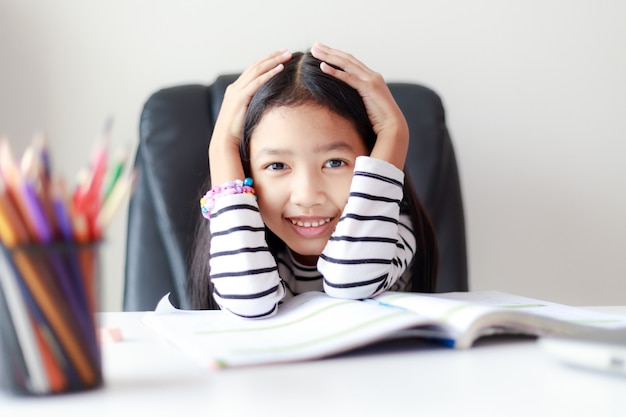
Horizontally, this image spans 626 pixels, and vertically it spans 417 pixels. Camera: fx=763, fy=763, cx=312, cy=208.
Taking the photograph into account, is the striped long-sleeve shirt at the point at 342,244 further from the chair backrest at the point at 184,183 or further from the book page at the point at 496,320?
the chair backrest at the point at 184,183

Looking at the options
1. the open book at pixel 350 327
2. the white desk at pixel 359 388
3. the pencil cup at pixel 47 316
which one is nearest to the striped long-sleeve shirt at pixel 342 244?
the open book at pixel 350 327

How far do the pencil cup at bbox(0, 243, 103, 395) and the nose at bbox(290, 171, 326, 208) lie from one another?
0.53 meters

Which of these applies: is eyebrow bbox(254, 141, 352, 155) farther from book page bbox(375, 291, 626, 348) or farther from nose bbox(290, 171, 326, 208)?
book page bbox(375, 291, 626, 348)

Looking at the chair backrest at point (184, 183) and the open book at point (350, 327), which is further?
the chair backrest at point (184, 183)

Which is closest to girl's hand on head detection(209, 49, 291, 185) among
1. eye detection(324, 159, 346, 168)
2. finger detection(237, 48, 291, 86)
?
finger detection(237, 48, 291, 86)

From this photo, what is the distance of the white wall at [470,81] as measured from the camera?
5.51 ft

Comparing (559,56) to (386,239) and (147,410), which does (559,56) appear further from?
(147,410)

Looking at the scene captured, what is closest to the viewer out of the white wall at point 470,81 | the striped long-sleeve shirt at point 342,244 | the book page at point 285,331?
the book page at point 285,331

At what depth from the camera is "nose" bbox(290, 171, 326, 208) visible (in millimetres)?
1052

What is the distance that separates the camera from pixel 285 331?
2.62 feet

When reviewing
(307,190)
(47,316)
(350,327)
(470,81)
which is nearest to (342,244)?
(307,190)

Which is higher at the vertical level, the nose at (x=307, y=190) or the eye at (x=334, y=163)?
the eye at (x=334, y=163)

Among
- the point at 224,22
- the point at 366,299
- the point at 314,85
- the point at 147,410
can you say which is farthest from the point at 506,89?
the point at 147,410

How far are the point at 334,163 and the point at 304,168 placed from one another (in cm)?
5
